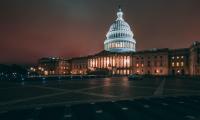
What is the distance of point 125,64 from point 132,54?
8.92 metres

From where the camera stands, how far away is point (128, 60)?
5950 inches

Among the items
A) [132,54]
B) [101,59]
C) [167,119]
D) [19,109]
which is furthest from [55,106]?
[101,59]

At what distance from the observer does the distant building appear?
415 ft

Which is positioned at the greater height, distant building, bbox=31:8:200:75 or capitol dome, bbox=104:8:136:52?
capitol dome, bbox=104:8:136:52

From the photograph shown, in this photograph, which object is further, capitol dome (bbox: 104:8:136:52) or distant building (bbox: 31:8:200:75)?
capitol dome (bbox: 104:8:136:52)

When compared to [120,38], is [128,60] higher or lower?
lower

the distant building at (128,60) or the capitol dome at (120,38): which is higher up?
the capitol dome at (120,38)

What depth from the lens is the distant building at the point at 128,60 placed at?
415 ft

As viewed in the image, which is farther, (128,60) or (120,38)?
(120,38)

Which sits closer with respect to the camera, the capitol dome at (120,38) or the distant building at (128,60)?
the distant building at (128,60)

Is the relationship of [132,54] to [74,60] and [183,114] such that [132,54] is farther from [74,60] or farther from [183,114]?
[183,114]

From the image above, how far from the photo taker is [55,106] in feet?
56.7

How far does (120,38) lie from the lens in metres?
172

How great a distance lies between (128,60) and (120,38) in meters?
27.7
